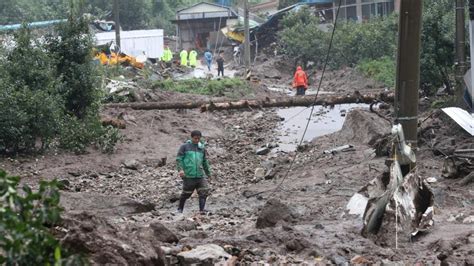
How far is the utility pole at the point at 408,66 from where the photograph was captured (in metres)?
8.42

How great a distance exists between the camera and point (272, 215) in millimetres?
9180

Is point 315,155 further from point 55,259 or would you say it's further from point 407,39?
point 55,259

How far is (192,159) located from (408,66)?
12.9 ft

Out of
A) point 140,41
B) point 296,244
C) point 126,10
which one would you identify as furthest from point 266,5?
point 296,244

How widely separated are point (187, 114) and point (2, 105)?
929 centimetres

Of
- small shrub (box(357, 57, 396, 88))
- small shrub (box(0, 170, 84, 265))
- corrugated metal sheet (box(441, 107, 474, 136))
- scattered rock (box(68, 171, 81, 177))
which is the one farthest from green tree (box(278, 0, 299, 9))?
small shrub (box(0, 170, 84, 265))

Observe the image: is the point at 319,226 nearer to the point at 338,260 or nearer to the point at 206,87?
the point at 338,260

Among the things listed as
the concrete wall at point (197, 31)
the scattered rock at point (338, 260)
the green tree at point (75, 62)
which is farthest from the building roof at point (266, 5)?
the scattered rock at point (338, 260)

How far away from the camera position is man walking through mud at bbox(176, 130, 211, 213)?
11195 mm

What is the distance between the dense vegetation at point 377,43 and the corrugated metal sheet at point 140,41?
7540 mm

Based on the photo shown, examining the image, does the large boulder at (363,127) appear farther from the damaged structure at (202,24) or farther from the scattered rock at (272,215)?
the damaged structure at (202,24)

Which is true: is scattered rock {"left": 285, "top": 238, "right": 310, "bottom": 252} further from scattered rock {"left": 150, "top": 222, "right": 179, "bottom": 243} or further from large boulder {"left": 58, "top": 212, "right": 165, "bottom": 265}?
large boulder {"left": 58, "top": 212, "right": 165, "bottom": 265}

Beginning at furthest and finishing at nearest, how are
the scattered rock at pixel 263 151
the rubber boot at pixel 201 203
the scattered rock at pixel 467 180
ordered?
the scattered rock at pixel 263 151, the rubber boot at pixel 201 203, the scattered rock at pixel 467 180

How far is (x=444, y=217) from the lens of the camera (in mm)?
8977
